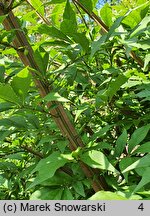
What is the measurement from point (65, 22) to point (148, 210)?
1.41 feet

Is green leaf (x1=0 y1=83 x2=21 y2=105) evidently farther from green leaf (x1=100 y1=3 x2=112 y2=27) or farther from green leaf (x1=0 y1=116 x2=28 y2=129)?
green leaf (x1=100 y1=3 x2=112 y2=27)

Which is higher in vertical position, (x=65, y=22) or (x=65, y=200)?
(x=65, y=22)

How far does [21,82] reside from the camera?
2.12 ft

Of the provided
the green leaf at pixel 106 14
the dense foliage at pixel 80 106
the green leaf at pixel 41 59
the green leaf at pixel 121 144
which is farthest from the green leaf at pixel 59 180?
the green leaf at pixel 106 14

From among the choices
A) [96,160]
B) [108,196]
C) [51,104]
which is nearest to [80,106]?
[51,104]

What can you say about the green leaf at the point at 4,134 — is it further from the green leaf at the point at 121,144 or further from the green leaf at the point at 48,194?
the green leaf at the point at 121,144

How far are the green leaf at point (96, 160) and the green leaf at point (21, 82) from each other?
0.18m

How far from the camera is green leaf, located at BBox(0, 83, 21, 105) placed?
0.63m

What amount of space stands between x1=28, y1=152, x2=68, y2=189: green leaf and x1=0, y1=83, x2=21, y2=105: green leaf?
0.13 meters

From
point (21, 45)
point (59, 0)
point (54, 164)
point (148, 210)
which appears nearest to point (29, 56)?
point (21, 45)

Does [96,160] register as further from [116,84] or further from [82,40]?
[82,40]

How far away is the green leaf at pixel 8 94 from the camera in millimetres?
626

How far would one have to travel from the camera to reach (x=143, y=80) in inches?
31.8

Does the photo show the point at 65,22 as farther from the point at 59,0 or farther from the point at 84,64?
the point at 84,64
